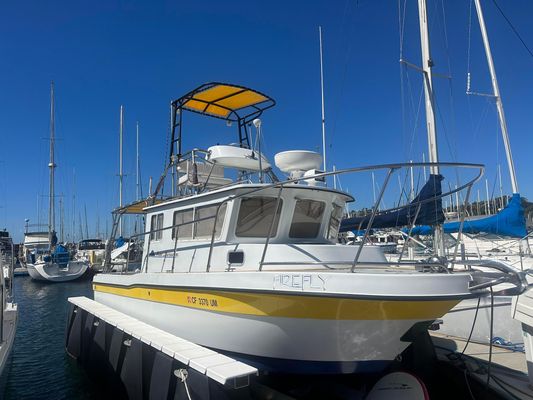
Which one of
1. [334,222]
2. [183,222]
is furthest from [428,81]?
[183,222]

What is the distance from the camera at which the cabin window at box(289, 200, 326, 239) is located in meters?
6.42

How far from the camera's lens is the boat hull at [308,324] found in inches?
181

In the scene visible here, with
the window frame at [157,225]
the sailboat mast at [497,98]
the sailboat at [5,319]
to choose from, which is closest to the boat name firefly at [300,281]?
the window frame at [157,225]

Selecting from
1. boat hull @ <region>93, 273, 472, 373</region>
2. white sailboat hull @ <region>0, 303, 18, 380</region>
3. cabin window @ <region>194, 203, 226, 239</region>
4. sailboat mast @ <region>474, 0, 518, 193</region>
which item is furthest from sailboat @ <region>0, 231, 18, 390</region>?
sailboat mast @ <region>474, 0, 518, 193</region>

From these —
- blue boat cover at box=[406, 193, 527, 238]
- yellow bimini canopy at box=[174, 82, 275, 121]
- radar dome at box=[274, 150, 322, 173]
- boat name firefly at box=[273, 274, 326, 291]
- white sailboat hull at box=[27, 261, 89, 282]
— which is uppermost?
yellow bimini canopy at box=[174, 82, 275, 121]

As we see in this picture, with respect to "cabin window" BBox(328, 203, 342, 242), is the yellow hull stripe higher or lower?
lower

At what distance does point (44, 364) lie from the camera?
9.70 meters

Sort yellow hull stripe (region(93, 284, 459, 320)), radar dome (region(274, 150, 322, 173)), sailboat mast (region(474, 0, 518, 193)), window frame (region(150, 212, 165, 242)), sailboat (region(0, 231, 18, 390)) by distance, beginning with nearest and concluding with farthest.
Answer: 1. yellow hull stripe (region(93, 284, 459, 320))
2. sailboat (region(0, 231, 18, 390))
3. radar dome (region(274, 150, 322, 173))
4. window frame (region(150, 212, 165, 242))
5. sailboat mast (region(474, 0, 518, 193))

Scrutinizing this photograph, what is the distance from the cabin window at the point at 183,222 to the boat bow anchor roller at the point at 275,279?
29 mm

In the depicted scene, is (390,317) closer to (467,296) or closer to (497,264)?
(467,296)

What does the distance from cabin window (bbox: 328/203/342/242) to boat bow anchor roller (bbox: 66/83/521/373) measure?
0.02 metres

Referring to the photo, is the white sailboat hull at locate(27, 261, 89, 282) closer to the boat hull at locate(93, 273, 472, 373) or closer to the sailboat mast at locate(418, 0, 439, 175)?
the boat hull at locate(93, 273, 472, 373)

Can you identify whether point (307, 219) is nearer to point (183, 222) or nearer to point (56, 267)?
point (183, 222)

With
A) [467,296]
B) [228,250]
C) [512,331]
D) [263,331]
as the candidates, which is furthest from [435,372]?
[228,250]
